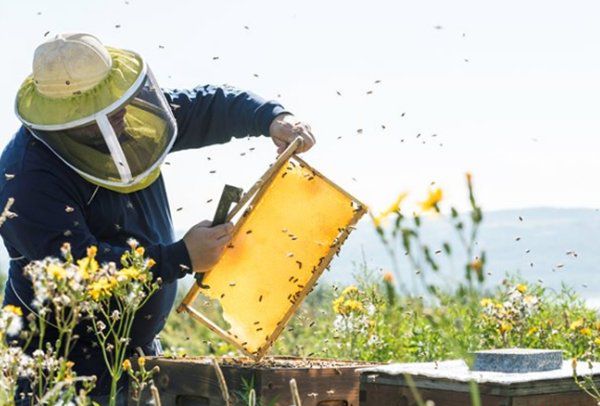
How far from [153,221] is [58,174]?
1.73 feet

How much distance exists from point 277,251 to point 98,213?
83 centimetres

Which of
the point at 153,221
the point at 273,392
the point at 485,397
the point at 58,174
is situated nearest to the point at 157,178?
the point at 153,221

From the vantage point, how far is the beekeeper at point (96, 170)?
171 inches

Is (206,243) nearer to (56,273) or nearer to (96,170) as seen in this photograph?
(96,170)

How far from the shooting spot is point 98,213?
459cm

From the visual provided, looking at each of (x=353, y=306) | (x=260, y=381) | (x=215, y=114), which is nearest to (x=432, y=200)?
(x=260, y=381)

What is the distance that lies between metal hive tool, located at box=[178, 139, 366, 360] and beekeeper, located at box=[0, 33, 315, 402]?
21 centimetres

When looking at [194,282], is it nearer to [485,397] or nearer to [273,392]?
[273,392]

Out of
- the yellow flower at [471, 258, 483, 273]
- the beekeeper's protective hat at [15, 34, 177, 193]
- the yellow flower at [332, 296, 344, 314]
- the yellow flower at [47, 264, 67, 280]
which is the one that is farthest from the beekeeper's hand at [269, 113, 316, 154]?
the yellow flower at [471, 258, 483, 273]

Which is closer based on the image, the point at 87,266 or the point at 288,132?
the point at 87,266

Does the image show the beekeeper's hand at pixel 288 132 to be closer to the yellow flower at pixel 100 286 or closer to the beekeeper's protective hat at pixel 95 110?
the beekeeper's protective hat at pixel 95 110

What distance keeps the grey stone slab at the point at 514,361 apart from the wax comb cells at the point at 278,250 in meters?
0.97

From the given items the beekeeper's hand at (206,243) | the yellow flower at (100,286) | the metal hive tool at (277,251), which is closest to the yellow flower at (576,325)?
the metal hive tool at (277,251)

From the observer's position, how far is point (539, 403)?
3537mm
